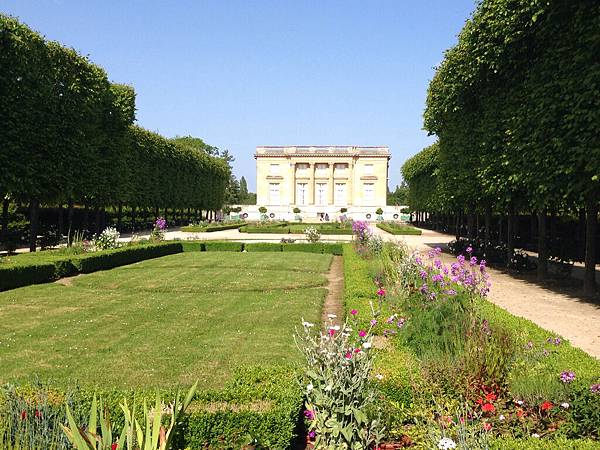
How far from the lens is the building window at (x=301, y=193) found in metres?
85.6

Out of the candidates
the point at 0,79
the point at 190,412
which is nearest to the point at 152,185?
the point at 0,79

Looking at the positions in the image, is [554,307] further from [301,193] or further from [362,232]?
[301,193]

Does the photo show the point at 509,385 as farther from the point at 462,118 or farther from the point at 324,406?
the point at 462,118

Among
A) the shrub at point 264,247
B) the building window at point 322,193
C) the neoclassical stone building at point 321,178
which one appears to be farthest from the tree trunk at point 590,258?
the building window at point 322,193

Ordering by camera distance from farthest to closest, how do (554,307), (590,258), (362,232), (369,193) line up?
(369,193), (362,232), (590,258), (554,307)

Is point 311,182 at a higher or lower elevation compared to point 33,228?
higher

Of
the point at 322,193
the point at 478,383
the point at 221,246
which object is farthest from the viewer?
the point at 322,193

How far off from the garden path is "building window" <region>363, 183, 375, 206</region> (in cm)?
6811

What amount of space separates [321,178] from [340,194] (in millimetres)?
4275

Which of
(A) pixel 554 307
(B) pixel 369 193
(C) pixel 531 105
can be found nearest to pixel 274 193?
(B) pixel 369 193

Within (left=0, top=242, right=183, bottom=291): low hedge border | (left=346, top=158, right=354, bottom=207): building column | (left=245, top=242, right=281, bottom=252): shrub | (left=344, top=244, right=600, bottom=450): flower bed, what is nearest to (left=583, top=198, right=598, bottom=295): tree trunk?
(left=344, top=244, right=600, bottom=450): flower bed

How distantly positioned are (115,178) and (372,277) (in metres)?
19.8

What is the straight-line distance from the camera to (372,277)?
13195 mm

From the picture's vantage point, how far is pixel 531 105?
13672 mm
